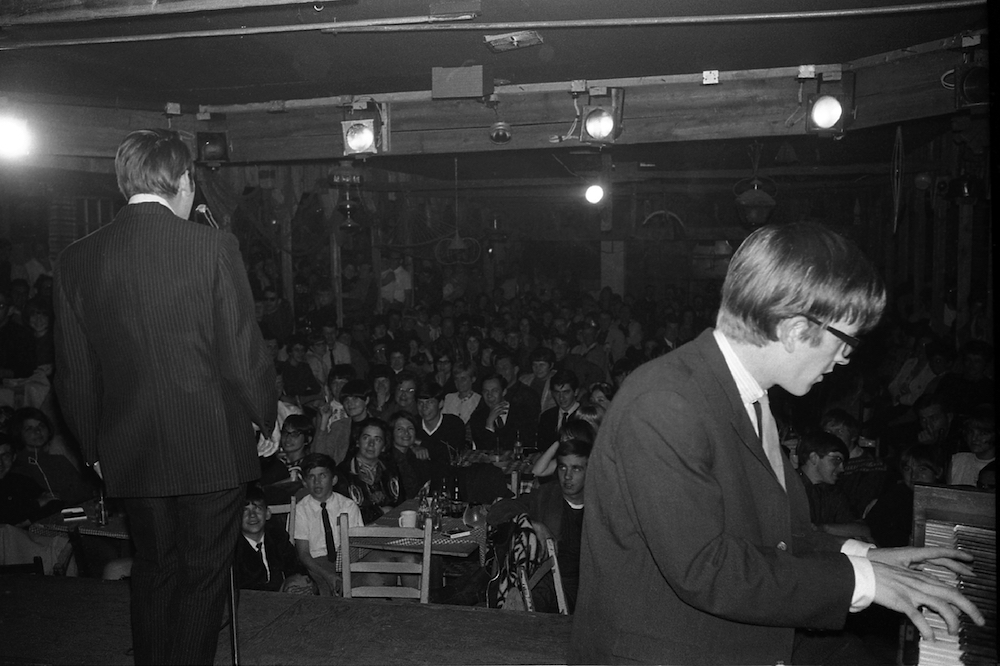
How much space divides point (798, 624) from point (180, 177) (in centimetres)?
188

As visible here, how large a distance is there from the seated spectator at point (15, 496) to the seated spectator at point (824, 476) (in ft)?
15.8

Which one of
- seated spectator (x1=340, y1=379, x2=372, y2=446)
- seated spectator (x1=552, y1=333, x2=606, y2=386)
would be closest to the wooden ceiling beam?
seated spectator (x1=340, y1=379, x2=372, y2=446)

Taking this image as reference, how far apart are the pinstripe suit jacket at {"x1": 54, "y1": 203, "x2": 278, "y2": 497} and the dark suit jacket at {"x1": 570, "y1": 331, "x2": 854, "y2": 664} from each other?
114 centimetres

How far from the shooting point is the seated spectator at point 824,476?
16.0 feet

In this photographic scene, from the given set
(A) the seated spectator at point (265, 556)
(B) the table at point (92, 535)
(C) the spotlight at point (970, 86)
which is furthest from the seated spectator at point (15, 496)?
(C) the spotlight at point (970, 86)

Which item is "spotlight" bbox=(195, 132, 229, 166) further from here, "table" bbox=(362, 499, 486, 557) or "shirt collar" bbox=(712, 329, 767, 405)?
"shirt collar" bbox=(712, 329, 767, 405)

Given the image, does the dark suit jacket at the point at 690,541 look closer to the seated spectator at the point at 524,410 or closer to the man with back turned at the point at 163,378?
the man with back turned at the point at 163,378

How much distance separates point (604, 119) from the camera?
581 cm

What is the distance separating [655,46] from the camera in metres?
5.05

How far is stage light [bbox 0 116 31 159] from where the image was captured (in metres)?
5.55

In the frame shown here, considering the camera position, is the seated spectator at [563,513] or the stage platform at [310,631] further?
the seated spectator at [563,513]

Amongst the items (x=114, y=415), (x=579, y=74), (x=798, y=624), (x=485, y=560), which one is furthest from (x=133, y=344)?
(x=579, y=74)

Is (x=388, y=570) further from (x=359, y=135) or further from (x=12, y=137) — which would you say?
(x=12, y=137)

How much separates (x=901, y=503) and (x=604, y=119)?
10.4 ft
